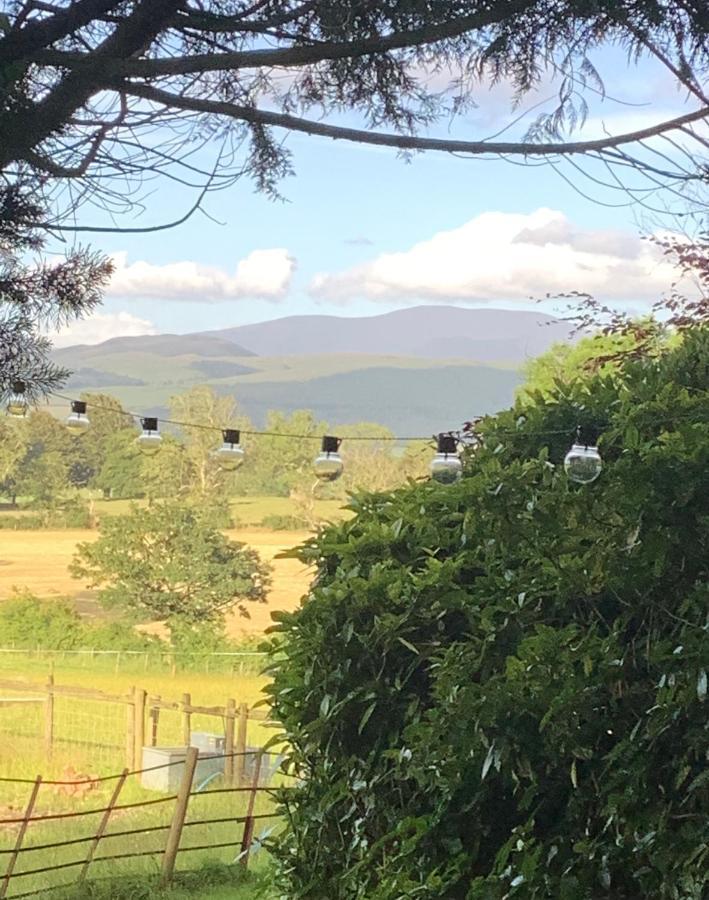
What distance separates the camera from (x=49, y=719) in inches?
149

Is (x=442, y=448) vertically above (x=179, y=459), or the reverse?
(x=442, y=448)

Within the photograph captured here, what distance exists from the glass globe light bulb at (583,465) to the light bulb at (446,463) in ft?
0.86

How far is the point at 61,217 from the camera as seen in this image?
5.93 ft

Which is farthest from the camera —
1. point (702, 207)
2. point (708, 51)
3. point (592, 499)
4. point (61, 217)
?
point (702, 207)

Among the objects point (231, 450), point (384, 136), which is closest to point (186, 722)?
point (231, 450)

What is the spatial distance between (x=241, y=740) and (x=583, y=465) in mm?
2581

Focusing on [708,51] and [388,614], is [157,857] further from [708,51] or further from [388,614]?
[708,51]

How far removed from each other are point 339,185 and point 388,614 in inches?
81.0

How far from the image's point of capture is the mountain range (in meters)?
3.66

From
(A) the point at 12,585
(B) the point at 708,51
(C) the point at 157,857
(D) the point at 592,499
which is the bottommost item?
(C) the point at 157,857

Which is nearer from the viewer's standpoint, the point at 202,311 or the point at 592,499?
the point at 592,499

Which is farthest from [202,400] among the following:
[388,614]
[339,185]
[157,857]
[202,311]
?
[388,614]

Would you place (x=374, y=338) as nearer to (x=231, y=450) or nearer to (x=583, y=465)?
(x=231, y=450)

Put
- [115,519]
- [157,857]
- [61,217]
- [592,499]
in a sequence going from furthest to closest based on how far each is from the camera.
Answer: [115,519]
[157,857]
[61,217]
[592,499]
